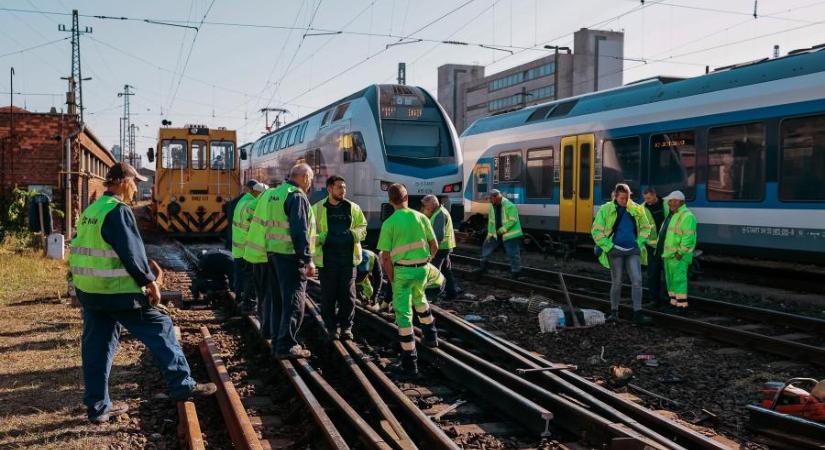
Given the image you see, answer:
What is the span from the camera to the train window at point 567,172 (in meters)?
15.8

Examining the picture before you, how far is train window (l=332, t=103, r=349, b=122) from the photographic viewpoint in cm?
1727

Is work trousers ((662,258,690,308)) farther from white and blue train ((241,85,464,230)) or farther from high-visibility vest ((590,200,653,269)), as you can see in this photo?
white and blue train ((241,85,464,230))

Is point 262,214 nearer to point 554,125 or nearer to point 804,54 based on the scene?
point 804,54

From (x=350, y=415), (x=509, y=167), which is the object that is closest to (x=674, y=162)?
(x=509, y=167)

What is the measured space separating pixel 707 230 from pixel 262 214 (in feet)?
27.2

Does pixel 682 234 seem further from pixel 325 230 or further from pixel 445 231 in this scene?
pixel 325 230

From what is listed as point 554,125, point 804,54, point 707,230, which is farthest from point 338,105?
point 804,54

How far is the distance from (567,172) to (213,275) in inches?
329

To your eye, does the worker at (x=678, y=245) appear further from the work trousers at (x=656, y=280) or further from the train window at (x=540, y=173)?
the train window at (x=540, y=173)

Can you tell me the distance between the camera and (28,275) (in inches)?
498

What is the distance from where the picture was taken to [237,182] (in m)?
22.3

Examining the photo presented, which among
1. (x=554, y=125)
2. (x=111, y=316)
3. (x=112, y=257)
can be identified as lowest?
(x=111, y=316)

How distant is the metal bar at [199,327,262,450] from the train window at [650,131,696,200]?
9.12 m

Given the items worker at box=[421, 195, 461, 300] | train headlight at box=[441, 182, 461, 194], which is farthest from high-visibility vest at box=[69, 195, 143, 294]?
train headlight at box=[441, 182, 461, 194]
